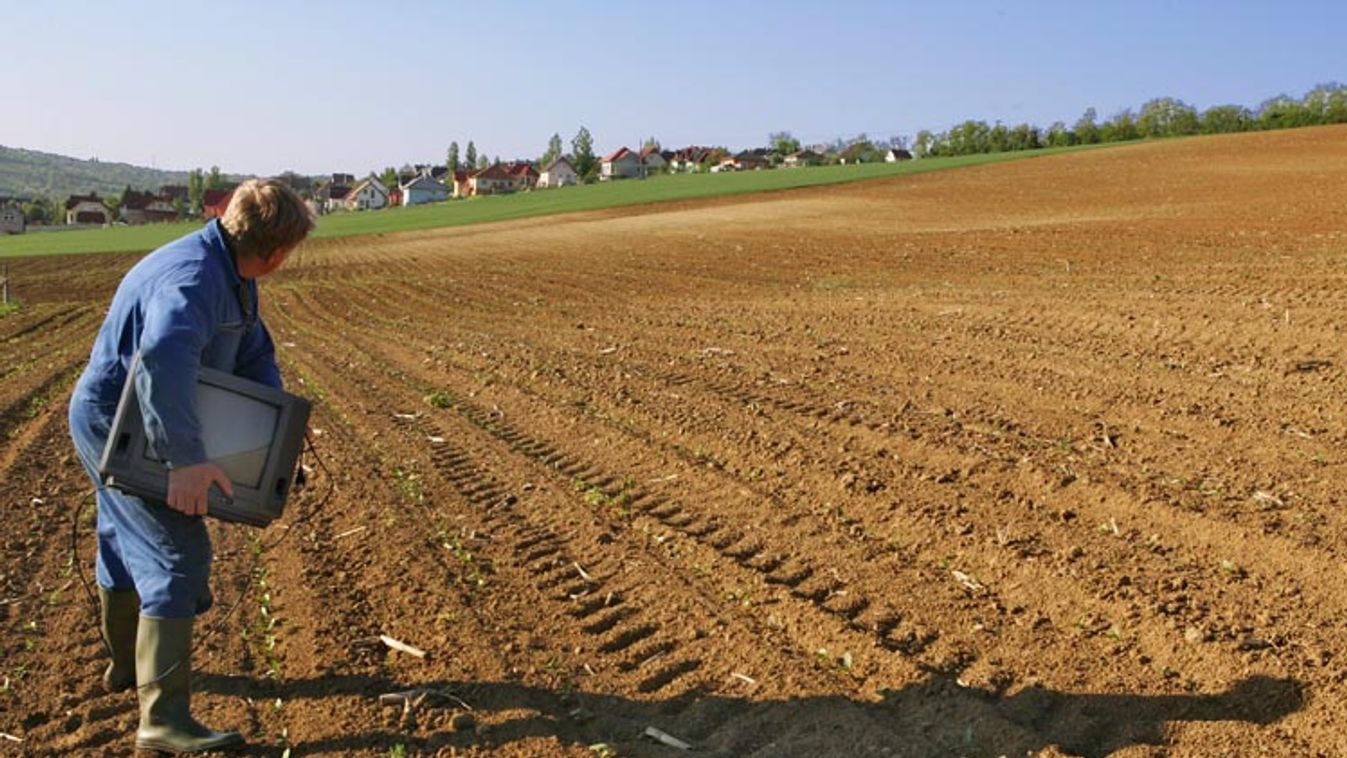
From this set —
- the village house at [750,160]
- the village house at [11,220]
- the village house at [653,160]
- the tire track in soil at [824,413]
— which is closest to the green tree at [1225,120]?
the village house at [750,160]

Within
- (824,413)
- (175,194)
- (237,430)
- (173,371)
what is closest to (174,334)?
(173,371)

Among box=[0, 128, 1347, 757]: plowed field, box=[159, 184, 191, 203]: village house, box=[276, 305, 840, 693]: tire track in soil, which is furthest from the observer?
box=[159, 184, 191, 203]: village house

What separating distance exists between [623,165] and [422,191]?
26660mm

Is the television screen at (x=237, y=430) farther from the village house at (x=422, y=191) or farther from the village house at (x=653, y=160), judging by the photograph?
the village house at (x=653, y=160)

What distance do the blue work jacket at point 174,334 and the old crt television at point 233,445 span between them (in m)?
0.09

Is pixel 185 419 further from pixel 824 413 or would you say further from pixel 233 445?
pixel 824 413

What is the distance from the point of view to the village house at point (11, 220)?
113094mm

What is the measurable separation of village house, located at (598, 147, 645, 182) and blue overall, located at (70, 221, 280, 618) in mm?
137793

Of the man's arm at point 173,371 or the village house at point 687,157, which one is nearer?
the man's arm at point 173,371

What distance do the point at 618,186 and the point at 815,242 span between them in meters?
54.2

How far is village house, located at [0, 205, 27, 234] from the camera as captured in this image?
371 feet

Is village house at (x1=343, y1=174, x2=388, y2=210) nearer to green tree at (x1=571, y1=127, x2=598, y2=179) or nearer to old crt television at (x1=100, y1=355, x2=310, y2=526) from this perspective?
green tree at (x1=571, y1=127, x2=598, y2=179)

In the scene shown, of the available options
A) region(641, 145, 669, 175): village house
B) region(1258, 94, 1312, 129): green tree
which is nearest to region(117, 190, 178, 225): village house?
region(641, 145, 669, 175): village house

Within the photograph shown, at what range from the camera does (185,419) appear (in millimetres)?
3688
